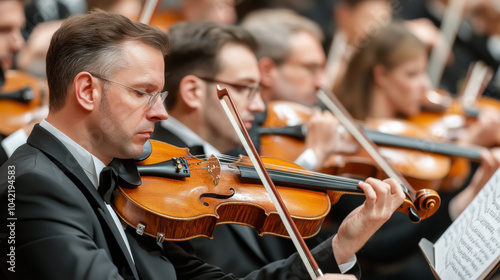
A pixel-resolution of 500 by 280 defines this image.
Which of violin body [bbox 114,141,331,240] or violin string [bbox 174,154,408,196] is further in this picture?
violin string [bbox 174,154,408,196]

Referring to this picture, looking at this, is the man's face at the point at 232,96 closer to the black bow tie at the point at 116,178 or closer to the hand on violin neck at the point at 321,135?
the hand on violin neck at the point at 321,135

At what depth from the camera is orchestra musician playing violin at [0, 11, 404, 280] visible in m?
1.10

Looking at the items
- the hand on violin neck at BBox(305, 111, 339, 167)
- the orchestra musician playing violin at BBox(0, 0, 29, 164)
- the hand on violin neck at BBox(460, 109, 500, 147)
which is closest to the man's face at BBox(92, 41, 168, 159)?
the hand on violin neck at BBox(305, 111, 339, 167)

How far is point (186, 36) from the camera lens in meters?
1.89

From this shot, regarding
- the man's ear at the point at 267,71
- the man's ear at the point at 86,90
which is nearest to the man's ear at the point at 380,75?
the man's ear at the point at 267,71

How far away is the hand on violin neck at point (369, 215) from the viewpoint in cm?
137

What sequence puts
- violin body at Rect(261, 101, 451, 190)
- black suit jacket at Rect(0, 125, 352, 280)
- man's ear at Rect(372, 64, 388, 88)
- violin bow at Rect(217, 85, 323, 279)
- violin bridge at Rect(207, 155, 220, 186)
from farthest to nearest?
man's ear at Rect(372, 64, 388, 88) → violin body at Rect(261, 101, 451, 190) → violin bridge at Rect(207, 155, 220, 186) → violin bow at Rect(217, 85, 323, 279) → black suit jacket at Rect(0, 125, 352, 280)

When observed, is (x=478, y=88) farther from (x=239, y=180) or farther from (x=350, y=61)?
(x=239, y=180)

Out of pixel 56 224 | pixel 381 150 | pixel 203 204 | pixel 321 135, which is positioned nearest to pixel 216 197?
pixel 203 204

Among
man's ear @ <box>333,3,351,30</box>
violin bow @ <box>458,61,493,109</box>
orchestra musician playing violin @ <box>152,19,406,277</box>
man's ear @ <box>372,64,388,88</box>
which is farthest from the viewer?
man's ear @ <box>333,3,351,30</box>

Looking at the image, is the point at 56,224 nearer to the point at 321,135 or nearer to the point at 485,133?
the point at 321,135

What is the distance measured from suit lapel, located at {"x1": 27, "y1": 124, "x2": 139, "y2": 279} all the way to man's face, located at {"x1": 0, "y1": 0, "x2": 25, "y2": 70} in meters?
1.20

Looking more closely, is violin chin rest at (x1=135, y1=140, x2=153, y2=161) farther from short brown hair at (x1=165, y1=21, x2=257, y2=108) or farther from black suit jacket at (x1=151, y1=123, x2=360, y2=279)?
short brown hair at (x1=165, y1=21, x2=257, y2=108)

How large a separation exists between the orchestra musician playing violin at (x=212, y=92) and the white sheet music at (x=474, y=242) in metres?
0.51
